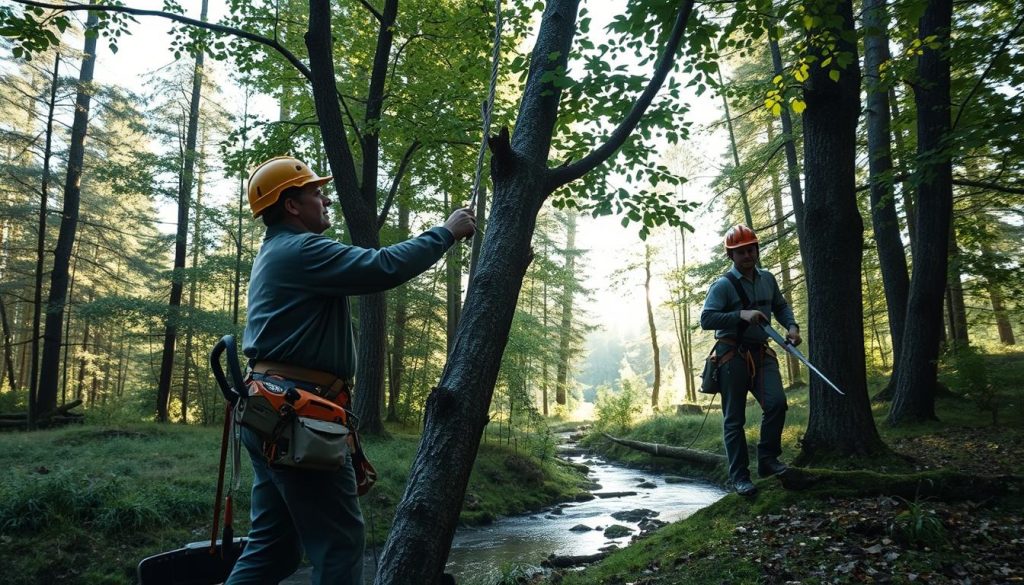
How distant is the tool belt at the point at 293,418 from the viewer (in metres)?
2.26

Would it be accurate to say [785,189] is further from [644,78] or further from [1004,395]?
[644,78]

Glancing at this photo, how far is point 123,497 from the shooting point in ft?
23.0

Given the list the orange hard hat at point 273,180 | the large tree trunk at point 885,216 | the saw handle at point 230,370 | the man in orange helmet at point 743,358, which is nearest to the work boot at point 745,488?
the man in orange helmet at point 743,358

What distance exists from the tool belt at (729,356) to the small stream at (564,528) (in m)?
2.90

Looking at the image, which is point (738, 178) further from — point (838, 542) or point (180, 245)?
point (180, 245)

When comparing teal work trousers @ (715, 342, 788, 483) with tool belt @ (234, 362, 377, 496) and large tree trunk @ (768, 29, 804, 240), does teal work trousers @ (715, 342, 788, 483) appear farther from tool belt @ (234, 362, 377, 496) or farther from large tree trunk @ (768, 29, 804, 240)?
large tree trunk @ (768, 29, 804, 240)

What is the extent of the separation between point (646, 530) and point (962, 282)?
10410mm

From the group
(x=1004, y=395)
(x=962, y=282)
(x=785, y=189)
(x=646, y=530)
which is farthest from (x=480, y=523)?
(x=785, y=189)

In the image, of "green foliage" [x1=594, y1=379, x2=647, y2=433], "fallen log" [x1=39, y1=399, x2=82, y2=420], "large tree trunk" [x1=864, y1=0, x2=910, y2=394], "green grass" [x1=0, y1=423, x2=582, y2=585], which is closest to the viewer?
"green grass" [x1=0, y1=423, x2=582, y2=585]

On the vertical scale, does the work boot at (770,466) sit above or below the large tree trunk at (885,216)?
below

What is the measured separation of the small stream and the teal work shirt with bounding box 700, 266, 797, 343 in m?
3.37

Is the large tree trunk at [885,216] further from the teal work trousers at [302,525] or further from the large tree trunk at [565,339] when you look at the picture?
the large tree trunk at [565,339]

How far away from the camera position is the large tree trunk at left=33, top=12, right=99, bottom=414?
15477 mm

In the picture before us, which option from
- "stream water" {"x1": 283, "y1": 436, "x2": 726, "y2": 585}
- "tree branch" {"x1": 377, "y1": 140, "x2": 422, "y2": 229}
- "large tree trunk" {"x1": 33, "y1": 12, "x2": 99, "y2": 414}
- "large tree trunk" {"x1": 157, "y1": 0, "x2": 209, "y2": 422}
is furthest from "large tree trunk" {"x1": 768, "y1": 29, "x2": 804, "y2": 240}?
"large tree trunk" {"x1": 33, "y1": 12, "x2": 99, "y2": 414}
